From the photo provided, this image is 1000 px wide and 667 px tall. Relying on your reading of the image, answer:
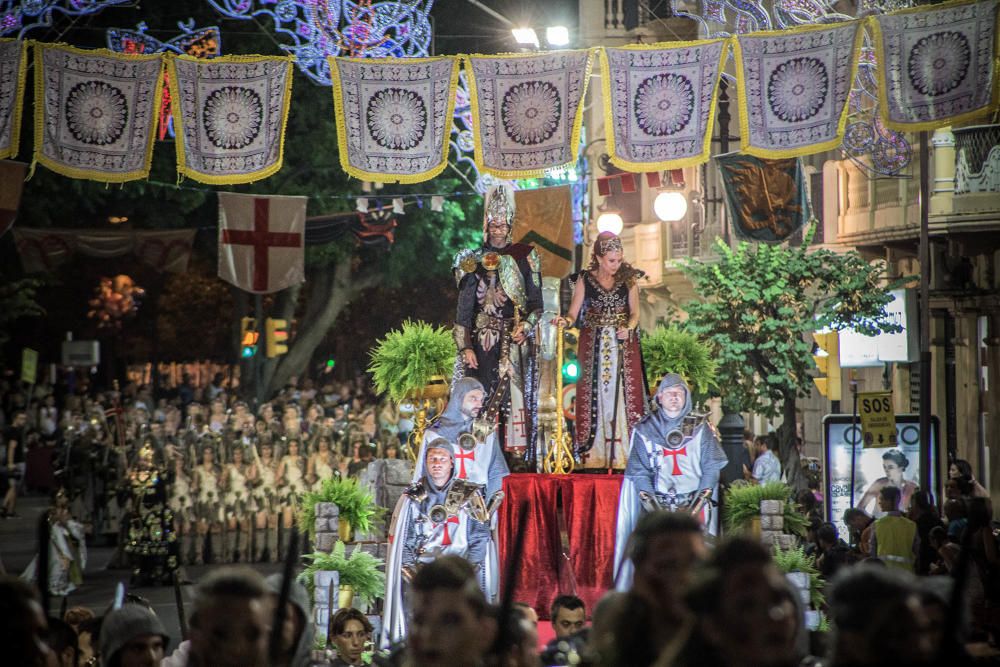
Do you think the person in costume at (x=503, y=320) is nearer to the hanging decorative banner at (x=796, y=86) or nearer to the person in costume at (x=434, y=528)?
the person in costume at (x=434, y=528)

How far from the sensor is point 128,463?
75.2ft

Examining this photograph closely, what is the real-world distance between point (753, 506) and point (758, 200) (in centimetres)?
924

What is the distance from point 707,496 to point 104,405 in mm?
20027

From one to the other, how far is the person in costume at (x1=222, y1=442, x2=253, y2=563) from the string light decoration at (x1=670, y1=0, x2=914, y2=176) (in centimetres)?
936

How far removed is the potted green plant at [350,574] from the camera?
14.6 meters

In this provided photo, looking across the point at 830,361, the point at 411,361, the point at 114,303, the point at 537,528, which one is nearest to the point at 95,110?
the point at 411,361

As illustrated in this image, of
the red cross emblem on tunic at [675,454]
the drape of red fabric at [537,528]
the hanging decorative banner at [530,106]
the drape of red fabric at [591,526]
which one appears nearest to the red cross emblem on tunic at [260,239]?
the hanging decorative banner at [530,106]

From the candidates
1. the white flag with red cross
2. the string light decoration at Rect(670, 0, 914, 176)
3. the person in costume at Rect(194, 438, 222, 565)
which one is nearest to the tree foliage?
the string light decoration at Rect(670, 0, 914, 176)

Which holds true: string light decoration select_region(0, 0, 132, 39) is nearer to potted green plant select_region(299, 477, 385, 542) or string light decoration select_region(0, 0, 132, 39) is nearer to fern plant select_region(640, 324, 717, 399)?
potted green plant select_region(299, 477, 385, 542)

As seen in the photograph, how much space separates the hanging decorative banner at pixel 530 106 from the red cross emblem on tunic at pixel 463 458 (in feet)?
11.7

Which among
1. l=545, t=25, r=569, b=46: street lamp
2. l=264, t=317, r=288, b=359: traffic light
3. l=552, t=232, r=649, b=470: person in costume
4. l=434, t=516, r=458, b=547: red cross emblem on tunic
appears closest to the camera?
l=434, t=516, r=458, b=547: red cross emblem on tunic

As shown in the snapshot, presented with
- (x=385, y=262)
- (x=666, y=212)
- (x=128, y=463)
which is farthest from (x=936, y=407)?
(x=385, y=262)

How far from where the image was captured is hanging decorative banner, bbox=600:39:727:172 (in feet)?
52.2

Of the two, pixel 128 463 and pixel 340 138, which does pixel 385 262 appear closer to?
pixel 128 463
